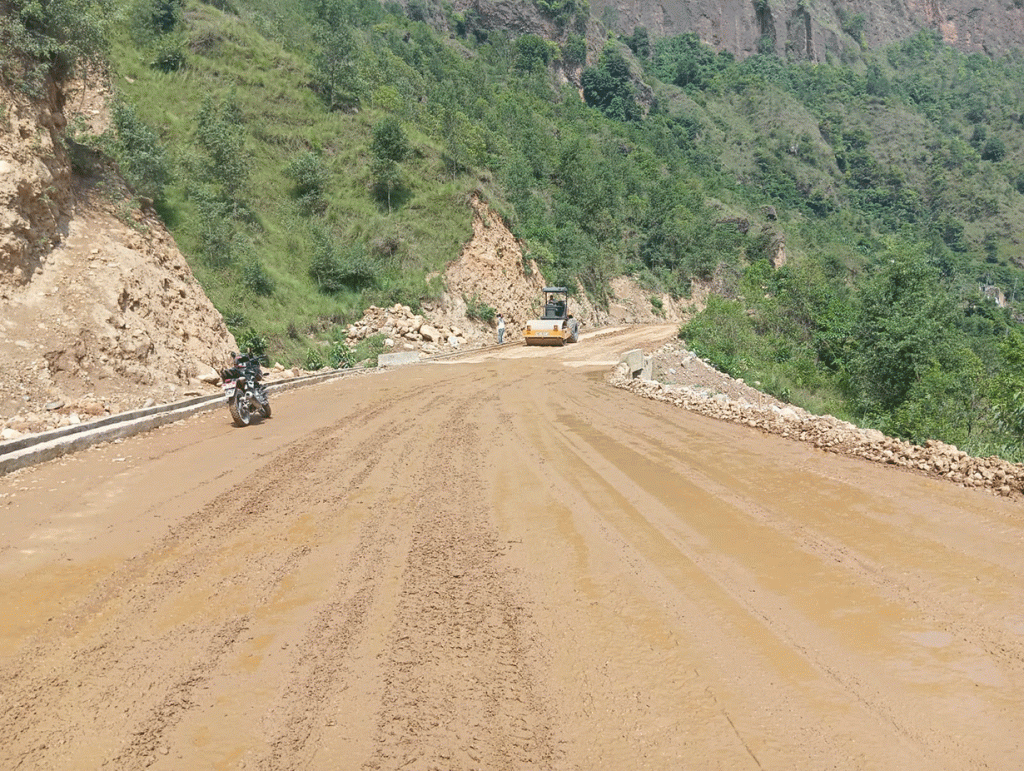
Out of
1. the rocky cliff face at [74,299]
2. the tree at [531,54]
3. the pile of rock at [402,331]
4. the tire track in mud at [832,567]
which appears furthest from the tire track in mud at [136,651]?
the tree at [531,54]

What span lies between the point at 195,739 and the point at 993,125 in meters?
164

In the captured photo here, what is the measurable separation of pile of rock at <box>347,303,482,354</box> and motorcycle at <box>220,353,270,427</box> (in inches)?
497

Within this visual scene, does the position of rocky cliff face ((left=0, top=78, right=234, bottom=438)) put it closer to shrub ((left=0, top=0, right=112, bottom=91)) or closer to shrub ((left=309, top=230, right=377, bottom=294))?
shrub ((left=0, top=0, right=112, bottom=91))

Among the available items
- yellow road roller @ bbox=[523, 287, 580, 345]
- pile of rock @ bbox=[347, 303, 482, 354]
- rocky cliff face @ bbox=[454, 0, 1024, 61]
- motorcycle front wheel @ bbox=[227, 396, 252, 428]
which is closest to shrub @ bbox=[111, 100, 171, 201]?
pile of rock @ bbox=[347, 303, 482, 354]

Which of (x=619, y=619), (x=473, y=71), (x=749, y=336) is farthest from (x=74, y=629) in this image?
(x=473, y=71)

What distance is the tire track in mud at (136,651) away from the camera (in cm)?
321

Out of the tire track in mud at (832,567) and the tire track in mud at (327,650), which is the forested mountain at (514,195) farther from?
the tire track in mud at (327,650)

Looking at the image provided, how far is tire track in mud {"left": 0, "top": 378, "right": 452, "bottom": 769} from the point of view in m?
3.21

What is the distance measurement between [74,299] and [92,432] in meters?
5.22

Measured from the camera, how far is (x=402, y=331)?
2625 cm

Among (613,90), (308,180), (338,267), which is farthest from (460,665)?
(613,90)

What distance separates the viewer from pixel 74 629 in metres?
4.26

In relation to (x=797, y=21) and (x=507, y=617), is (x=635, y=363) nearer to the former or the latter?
(x=507, y=617)

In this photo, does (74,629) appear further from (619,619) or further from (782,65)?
(782,65)
